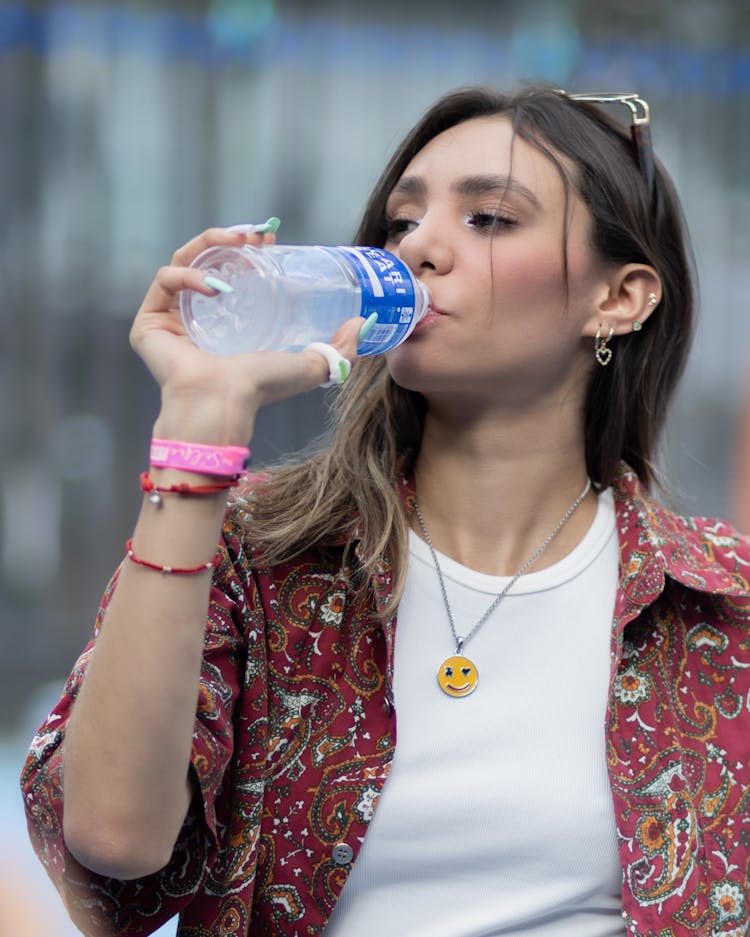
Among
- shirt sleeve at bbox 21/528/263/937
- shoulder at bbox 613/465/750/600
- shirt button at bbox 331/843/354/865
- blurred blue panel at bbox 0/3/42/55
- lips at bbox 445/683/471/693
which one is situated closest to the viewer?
shirt sleeve at bbox 21/528/263/937

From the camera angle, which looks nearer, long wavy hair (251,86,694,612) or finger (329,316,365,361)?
finger (329,316,365,361)

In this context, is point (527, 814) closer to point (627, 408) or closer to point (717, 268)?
point (627, 408)

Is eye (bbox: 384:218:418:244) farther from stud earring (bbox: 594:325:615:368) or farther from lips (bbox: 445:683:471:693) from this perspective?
lips (bbox: 445:683:471:693)

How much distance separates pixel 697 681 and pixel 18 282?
273cm

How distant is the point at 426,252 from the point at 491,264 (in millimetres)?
79

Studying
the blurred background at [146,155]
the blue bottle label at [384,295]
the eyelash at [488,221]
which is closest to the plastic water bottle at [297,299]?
the blue bottle label at [384,295]

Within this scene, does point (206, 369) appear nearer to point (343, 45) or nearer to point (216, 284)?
point (216, 284)

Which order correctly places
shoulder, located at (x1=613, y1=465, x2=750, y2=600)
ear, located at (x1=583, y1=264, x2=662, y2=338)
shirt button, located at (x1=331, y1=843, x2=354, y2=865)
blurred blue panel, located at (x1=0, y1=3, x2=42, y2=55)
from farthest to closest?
1. blurred blue panel, located at (x1=0, y1=3, x2=42, y2=55)
2. ear, located at (x1=583, y1=264, x2=662, y2=338)
3. shoulder, located at (x1=613, y1=465, x2=750, y2=600)
4. shirt button, located at (x1=331, y1=843, x2=354, y2=865)

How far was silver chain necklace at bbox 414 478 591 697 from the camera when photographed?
153 centimetres

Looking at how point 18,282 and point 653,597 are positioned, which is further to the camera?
point 18,282

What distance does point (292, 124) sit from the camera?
388cm

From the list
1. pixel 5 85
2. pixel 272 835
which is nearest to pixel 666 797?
pixel 272 835

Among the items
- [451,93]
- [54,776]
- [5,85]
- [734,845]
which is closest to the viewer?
[54,776]

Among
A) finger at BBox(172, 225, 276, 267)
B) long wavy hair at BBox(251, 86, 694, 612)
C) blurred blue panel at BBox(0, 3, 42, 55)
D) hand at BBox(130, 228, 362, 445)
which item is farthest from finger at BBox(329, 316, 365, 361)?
blurred blue panel at BBox(0, 3, 42, 55)
